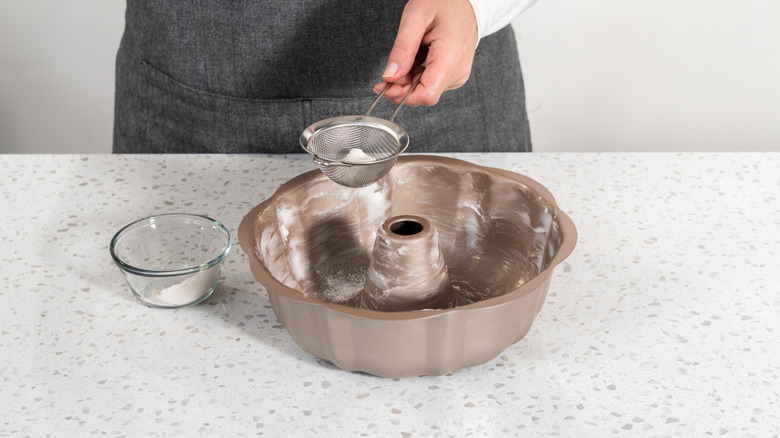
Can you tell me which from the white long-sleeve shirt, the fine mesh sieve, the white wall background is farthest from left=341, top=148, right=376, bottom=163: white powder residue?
the white wall background

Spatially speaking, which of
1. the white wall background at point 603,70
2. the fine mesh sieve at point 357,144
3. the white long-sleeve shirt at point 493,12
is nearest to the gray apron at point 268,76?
the white long-sleeve shirt at point 493,12

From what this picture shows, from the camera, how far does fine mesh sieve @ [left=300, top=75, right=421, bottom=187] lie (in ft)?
2.32

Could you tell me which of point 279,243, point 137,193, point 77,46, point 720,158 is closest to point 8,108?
point 77,46

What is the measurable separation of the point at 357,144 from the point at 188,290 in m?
0.23

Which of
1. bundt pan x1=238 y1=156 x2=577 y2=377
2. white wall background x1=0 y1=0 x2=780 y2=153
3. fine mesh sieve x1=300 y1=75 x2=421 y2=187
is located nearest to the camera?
bundt pan x1=238 y1=156 x2=577 y2=377

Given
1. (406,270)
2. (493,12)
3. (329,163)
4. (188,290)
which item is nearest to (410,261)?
(406,270)

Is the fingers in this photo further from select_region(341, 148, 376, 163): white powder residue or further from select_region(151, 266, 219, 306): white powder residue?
select_region(151, 266, 219, 306): white powder residue

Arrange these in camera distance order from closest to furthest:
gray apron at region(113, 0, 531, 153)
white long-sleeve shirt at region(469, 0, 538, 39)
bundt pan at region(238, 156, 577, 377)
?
1. bundt pan at region(238, 156, 577, 377)
2. white long-sleeve shirt at region(469, 0, 538, 39)
3. gray apron at region(113, 0, 531, 153)

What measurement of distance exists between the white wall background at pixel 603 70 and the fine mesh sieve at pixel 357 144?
3.45 ft

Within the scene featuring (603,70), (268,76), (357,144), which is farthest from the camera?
(603,70)

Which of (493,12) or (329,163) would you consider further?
(493,12)

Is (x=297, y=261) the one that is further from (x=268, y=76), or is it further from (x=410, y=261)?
(x=268, y=76)

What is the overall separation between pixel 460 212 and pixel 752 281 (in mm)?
310

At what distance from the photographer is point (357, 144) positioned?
772mm
